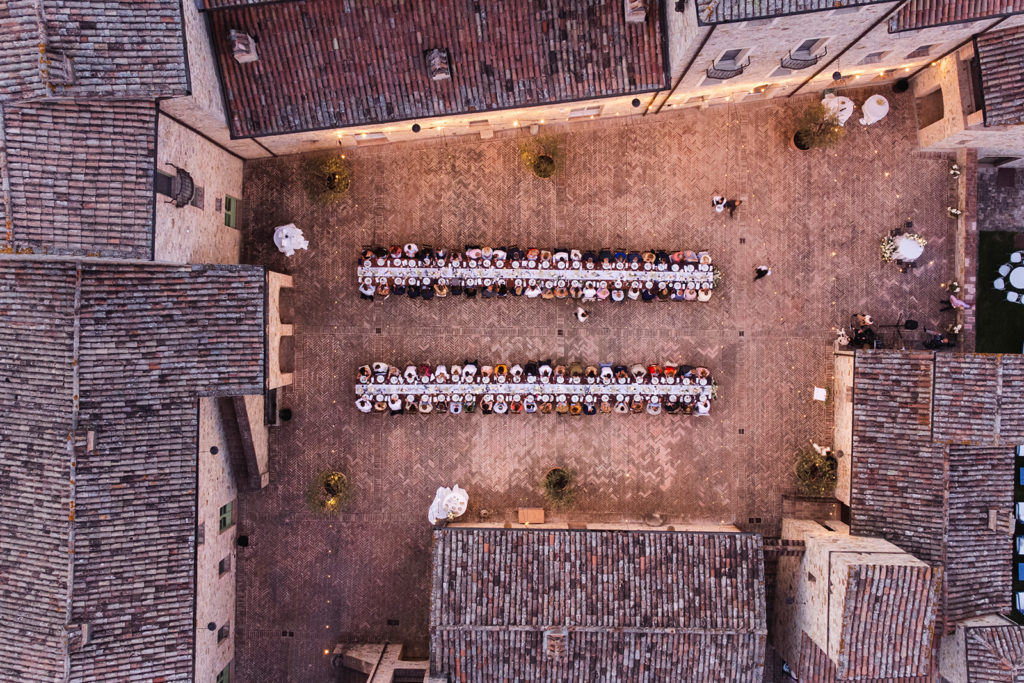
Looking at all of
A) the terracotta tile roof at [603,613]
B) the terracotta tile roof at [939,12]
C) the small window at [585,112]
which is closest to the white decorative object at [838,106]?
the terracotta tile roof at [939,12]

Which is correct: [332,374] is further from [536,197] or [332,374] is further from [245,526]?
[536,197]

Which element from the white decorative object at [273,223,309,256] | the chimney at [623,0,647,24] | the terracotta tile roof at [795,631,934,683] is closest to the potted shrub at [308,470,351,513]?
the white decorative object at [273,223,309,256]

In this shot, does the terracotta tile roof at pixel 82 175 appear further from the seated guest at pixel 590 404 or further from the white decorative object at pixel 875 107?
the white decorative object at pixel 875 107

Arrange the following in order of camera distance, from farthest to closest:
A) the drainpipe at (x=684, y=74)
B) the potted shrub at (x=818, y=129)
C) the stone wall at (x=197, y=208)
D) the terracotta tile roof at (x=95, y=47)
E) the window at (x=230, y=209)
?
the potted shrub at (x=818, y=129), the window at (x=230, y=209), the stone wall at (x=197, y=208), the drainpipe at (x=684, y=74), the terracotta tile roof at (x=95, y=47)

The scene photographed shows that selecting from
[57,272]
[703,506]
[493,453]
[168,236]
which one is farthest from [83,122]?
[703,506]

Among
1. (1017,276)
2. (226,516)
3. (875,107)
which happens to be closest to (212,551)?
(226,516)

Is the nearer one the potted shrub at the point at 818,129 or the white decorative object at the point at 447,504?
the white decorative object at the point at 447,504

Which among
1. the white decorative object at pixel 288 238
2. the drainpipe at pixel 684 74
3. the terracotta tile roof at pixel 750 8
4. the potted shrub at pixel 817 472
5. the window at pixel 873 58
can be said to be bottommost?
the potted shrub at pixel 817 472
